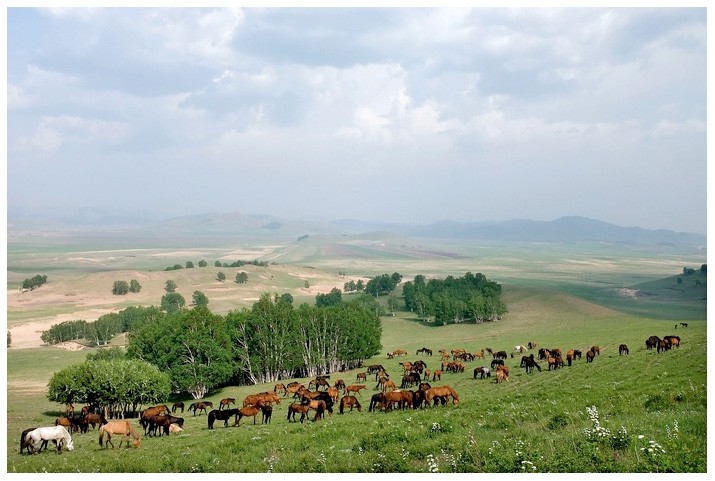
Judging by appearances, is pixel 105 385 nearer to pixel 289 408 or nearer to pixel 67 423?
pixel 67 423

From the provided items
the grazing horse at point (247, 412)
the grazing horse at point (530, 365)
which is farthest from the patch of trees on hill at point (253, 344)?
the grazing horse at point (530, 365)

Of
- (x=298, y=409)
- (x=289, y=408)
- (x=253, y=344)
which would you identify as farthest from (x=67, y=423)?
(x=253, y=344)

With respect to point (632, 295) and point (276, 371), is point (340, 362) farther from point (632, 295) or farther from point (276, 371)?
point (632, 295)

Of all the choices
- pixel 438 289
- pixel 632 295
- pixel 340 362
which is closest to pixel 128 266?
pixel 438 289

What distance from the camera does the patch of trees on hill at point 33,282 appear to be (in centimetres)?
12044

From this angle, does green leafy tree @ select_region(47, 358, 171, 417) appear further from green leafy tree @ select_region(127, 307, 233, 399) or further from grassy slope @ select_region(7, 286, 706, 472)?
green leafy tree @ select_region(127, 307, 233, 399)

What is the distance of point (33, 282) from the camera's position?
122 metres

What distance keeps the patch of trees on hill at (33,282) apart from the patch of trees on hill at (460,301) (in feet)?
347

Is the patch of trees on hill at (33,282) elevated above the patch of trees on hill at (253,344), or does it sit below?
below

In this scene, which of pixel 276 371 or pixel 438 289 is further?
pixel 438 289

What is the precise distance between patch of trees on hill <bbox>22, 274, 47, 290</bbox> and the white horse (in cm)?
13269

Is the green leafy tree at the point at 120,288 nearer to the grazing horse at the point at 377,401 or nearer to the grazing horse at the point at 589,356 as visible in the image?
the grazing horse at the point at 377,401
